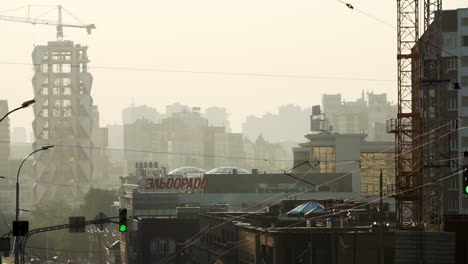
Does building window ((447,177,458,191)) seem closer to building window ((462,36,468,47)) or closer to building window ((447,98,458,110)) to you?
building window ((447,98,458,110))

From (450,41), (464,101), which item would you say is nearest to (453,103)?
(464,101)

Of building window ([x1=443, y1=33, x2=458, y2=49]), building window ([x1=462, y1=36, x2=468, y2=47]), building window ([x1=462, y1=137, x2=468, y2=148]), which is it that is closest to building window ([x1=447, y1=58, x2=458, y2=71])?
building window ([x1=443, y1=33, x2=458, y2=49])

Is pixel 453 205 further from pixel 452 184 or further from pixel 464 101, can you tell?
pixel 464 101

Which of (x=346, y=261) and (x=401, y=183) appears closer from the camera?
(x=346, y=261)

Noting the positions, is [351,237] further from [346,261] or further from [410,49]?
[410,49]

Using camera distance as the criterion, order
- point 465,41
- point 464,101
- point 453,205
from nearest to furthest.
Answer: point 453,205 → point 465,41 → point 464,101

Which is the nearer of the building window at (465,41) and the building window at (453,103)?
the building window at (465,41)

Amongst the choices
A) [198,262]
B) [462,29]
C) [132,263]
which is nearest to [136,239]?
[132,263]

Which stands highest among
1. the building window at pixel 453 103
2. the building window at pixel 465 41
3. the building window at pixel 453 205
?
the building window at pixel 465 41

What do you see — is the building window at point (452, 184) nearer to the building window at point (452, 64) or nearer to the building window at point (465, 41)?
the building window at point (452, 64)

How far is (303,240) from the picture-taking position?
122062 mm

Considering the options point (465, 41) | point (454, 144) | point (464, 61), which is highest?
point (465, 41)

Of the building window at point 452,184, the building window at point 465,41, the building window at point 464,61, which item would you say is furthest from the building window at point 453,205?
the building window at point 465,41

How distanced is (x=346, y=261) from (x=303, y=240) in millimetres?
4346
